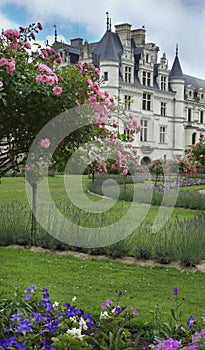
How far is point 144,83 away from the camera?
40.9 m

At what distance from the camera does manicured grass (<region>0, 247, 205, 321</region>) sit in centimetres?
534

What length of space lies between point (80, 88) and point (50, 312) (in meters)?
2.12

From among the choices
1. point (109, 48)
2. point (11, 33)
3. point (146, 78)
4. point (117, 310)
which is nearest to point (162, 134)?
point (146, 78)

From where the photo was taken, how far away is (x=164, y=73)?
4284 centimetres

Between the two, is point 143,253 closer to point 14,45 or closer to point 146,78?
point 14,45

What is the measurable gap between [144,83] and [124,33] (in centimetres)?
443

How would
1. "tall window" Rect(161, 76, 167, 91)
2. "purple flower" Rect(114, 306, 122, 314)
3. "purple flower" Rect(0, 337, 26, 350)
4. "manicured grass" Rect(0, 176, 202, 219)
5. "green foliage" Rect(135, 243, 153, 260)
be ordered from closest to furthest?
"purple flower" Rect(0, 337, 26, 350)
"purple flower" Rect(114, 306, 122, 314)
"green foliage" Rect(135, 243, 153, 260)
"manicured grass" Rect(0, 176, 202, 219)
"tall window" Rect(161, 76, 167, 91)

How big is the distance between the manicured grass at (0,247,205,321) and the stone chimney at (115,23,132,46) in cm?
3381

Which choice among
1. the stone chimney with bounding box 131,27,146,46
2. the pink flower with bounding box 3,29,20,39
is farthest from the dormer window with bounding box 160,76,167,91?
the pink flower with bounding box 3,29,20,39

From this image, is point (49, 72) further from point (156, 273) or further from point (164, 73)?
point (164, 73)

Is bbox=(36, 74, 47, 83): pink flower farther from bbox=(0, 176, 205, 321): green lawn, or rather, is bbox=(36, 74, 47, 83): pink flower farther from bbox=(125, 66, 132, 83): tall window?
bbox=(125, 66, 132, 83): tall window

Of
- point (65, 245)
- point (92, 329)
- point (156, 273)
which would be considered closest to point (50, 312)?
point (92, 329)

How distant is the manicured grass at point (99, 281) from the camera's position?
534 centimetres

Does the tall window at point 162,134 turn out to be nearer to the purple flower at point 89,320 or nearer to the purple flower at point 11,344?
the purple flower at point 89,320
